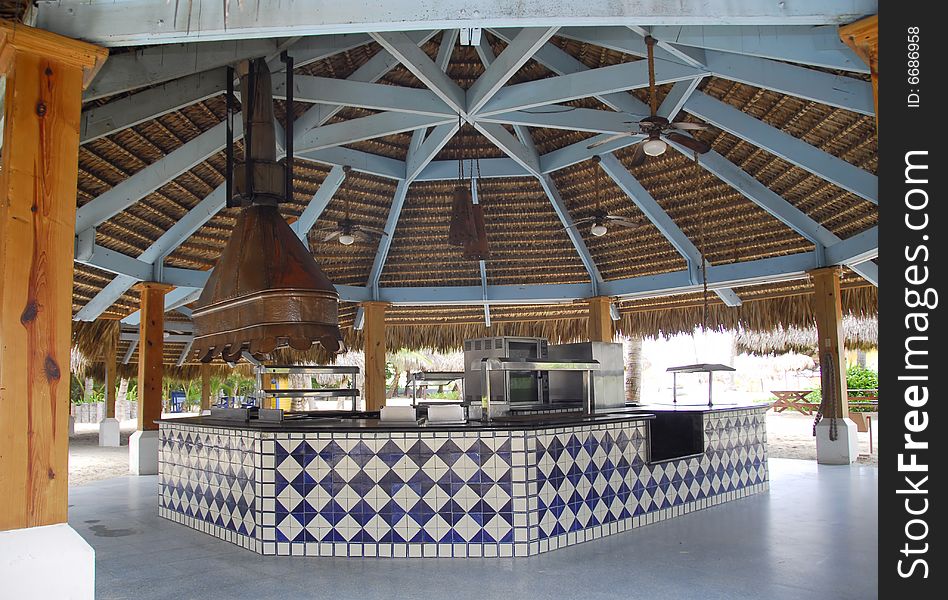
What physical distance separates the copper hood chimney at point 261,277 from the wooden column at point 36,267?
2.17 m

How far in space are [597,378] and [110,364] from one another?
10.7m

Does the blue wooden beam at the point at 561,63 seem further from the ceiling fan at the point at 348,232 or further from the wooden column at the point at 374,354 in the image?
the wooden column at the point at 374,354

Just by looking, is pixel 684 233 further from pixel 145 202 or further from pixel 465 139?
pixel 145 202

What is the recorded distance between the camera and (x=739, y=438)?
745cm

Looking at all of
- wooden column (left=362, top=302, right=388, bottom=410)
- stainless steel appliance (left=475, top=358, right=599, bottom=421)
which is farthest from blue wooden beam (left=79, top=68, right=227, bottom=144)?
wooden column (left=362, top=302, right=388, bottom=410)

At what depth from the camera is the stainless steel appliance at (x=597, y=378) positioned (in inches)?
304

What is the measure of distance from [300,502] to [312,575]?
721 millimetres

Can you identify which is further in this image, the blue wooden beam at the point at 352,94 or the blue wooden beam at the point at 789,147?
the blue wooden beam at the point at 789,147

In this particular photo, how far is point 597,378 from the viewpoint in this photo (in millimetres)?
7723

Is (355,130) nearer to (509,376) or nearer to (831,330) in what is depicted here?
(509,376)

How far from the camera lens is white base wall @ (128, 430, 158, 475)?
9.11m

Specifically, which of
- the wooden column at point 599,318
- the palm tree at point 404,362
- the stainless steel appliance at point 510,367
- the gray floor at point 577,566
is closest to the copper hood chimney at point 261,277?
the stainless steel appliance at point 510,367
